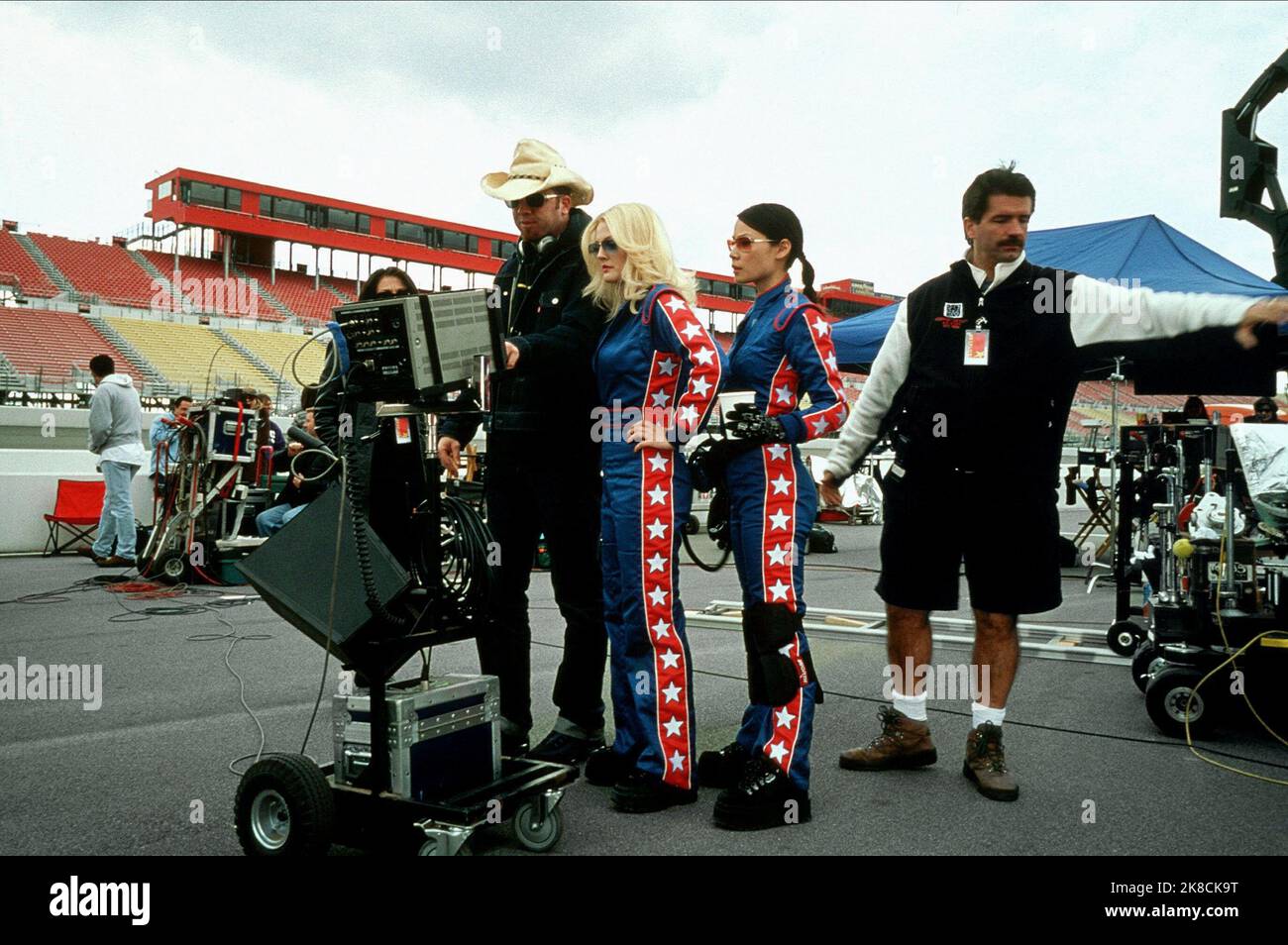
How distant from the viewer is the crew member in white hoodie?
28.5 feet

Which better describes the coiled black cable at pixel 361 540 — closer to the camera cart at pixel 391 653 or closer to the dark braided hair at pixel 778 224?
the camera cart at pixel 391 653

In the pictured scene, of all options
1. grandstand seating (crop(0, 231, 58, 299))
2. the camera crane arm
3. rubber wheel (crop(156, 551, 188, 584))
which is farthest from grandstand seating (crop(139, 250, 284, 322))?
the camera crane arm

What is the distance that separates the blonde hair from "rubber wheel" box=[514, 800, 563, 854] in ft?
4.53

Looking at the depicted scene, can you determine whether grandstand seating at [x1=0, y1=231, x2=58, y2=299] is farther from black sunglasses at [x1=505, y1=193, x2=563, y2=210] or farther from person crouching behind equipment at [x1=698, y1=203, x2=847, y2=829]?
person crouching behind equipment at [x1=698, y1=203, x2=847, y2=829]

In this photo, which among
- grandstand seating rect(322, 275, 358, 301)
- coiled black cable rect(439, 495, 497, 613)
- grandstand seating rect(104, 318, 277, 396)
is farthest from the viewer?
grandstand seating rect(322, 275, 358, 301)

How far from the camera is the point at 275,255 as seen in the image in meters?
40.9

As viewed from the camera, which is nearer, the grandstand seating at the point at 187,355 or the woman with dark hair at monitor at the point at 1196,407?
the woman with dark hair at monitor at the point at 1196,407

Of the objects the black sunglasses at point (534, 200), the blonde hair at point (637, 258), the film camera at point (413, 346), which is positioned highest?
the black sunglasses at point (534, 200)

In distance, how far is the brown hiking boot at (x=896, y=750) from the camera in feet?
10.5

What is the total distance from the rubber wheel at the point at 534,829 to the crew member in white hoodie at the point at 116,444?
7.56m

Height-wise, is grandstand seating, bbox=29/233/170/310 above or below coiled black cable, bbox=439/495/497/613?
above

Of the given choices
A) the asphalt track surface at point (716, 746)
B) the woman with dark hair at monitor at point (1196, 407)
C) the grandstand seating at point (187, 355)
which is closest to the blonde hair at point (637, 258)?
the asphalt track surface at point (716, 746)

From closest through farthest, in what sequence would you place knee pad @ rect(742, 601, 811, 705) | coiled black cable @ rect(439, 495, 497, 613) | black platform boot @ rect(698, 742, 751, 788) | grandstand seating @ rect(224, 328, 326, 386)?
coiled black cable @ rect(439, 495, 497, 613) → knee pad @ rect(742, 601, 811, 705) → black platform boot @ rect(698, 742, 751, 788) → grandstand seating @ rect(224, 328, 326, 386)

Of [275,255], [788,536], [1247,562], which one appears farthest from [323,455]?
[275,255]
